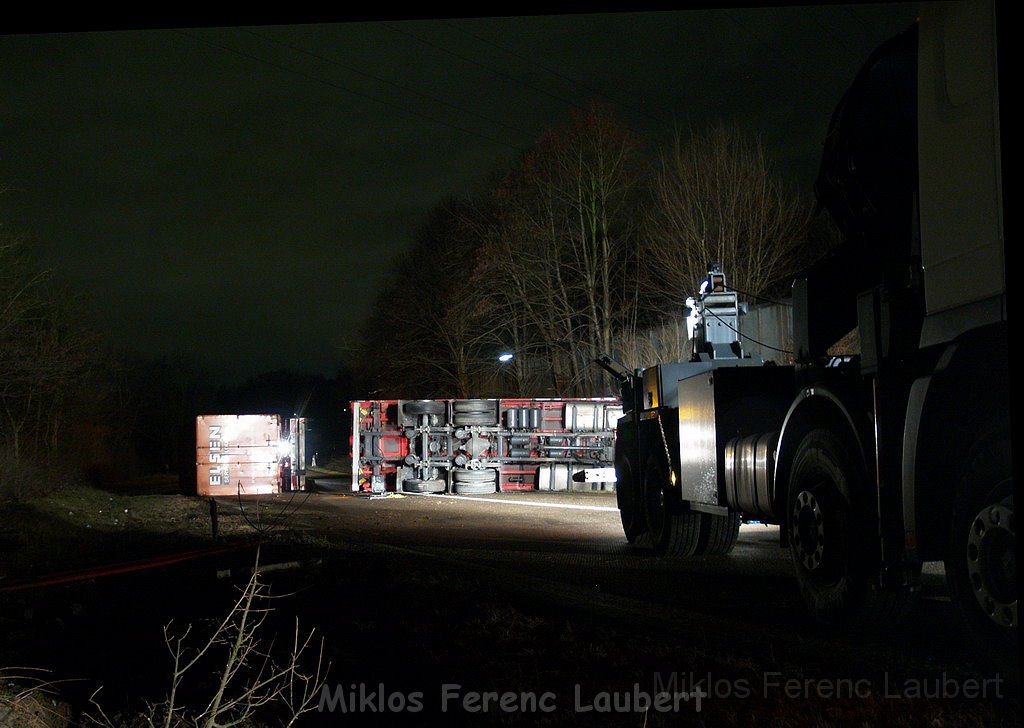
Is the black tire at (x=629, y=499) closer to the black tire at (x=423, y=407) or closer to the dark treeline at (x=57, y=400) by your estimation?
the black tire at (x=423, y=407)

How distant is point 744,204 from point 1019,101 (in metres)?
21.4

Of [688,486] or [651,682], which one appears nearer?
[651,682]

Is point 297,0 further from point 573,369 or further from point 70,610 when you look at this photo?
point 573,369

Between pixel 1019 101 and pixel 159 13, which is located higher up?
pixel 159 13

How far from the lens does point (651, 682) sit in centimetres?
528

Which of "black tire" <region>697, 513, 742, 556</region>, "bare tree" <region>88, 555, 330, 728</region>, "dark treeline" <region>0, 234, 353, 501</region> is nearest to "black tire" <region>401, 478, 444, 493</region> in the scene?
"dark treeline" <region>0, 234, 353, 501</region>

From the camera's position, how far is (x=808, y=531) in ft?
21.4

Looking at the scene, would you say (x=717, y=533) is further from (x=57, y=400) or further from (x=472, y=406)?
(x=57, y=400)

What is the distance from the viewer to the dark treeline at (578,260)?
78.1 ft

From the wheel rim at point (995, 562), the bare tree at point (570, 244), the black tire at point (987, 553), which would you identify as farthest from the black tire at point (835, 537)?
the bare tree at point (570, 244)

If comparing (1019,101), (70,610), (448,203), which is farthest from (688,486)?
(448,203)

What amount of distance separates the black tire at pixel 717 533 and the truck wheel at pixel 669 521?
0.08 meters

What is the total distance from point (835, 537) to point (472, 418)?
62.9 ft


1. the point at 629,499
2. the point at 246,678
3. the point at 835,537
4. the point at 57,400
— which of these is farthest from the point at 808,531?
the point at 57,400
